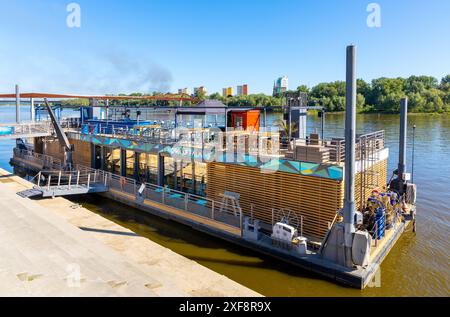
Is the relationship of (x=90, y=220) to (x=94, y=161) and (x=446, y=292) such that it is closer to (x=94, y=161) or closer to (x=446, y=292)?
(x=94, y=161)

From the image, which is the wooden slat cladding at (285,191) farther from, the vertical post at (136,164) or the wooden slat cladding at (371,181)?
the vertical post at (136,164)

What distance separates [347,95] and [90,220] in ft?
38.3

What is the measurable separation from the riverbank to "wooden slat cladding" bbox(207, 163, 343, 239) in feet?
12.6

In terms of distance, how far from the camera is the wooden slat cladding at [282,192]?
1272 centimetres

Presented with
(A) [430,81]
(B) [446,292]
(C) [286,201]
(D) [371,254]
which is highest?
(A) [430,81]

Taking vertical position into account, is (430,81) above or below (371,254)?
above

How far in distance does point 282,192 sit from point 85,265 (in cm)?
720

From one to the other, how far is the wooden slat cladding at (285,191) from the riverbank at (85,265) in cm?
386

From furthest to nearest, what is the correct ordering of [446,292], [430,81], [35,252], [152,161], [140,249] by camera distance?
[430,81] → [152,161] → [140,249] → [446,292] → [35,252]

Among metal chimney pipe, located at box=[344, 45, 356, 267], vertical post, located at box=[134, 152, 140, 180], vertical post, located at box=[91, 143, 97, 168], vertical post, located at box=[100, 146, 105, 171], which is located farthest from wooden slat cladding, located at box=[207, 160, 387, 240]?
vertical post, located at box=[91, 143, 97, 168]

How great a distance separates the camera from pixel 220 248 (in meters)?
14.0

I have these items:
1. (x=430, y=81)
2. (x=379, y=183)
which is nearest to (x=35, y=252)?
(x=379, y=183)

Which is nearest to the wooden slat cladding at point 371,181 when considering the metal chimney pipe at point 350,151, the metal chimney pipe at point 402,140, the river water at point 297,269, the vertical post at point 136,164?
the metal chimney pipe at point 402,140

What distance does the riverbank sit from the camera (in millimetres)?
8188
